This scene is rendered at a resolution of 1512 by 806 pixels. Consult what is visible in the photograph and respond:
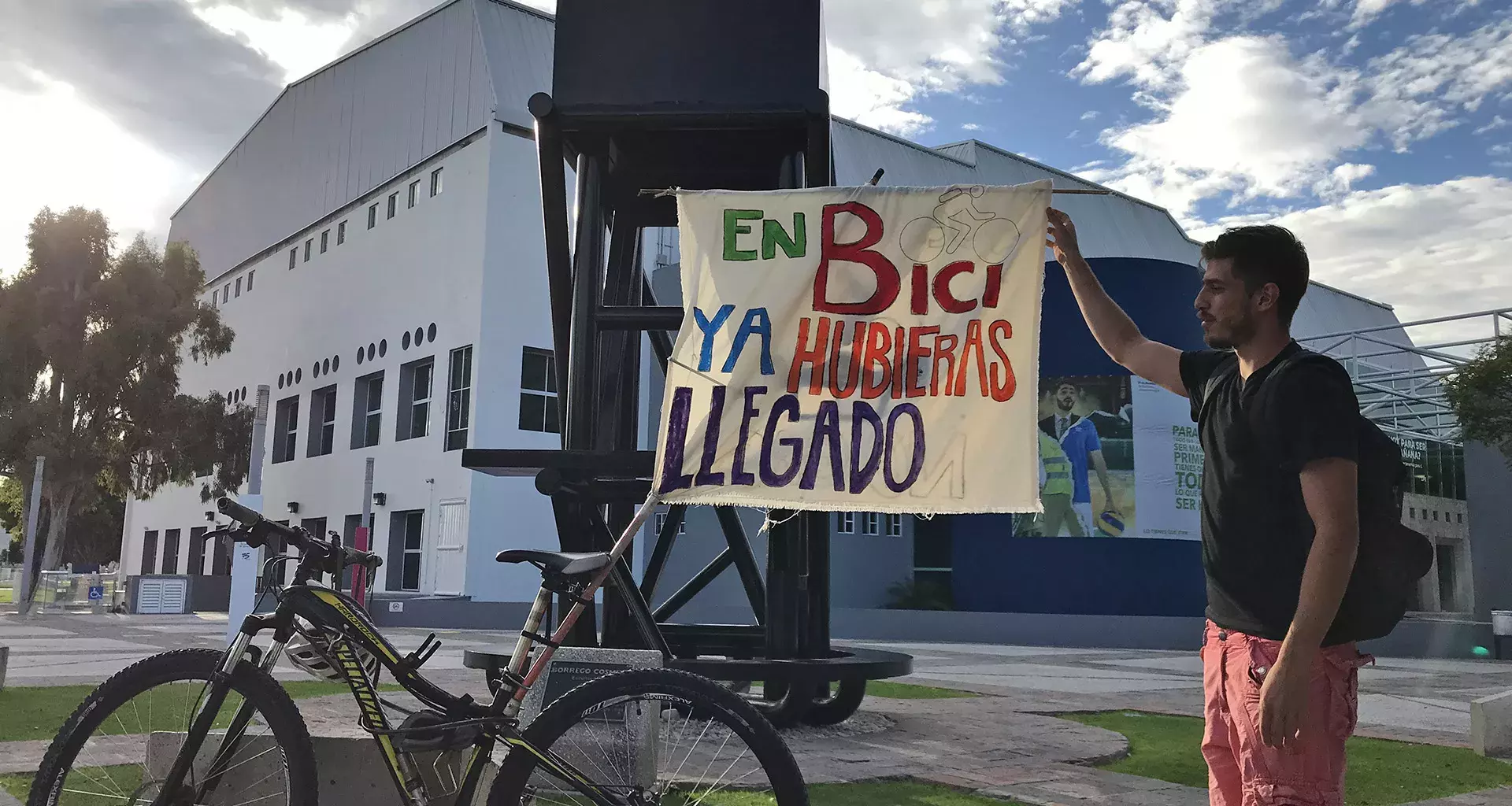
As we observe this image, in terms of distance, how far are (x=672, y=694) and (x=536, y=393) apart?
75.0 ft

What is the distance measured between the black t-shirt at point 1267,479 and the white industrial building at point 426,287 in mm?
19845

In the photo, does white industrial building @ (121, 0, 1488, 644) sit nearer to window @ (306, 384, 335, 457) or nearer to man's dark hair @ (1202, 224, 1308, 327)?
window @ (306, 384, 335, 457)

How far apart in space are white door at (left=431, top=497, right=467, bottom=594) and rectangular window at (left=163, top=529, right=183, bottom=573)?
21.4 meters

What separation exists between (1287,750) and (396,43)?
3055cm

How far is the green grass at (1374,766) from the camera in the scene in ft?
18.3

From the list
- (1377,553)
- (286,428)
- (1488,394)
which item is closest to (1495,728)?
(1377,553)

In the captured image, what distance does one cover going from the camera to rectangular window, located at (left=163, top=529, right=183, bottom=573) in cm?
4056

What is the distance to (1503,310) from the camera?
20828 millimetres

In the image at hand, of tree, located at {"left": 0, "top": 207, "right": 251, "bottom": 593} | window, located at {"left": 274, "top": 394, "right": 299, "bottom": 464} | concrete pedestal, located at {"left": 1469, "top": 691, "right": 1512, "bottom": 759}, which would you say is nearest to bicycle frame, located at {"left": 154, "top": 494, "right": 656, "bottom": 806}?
concrete pedestal, located at {"left": 1469, "top": 691, "right": 1512, "bottom": 759}

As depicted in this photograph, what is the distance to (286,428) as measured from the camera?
109 ft

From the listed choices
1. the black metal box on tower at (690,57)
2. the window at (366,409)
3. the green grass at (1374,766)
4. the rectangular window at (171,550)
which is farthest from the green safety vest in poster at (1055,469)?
the rectangular window at (171,550)

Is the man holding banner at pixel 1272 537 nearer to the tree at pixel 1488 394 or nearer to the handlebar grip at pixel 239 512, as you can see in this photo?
the handlebar grip at pixel 239 512

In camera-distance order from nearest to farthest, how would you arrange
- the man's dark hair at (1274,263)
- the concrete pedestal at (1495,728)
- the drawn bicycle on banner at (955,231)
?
the man's dark hair at (1274,263) → the drawn bicycle on banner at (955,231) → the concrete pedestal at (1495,728)

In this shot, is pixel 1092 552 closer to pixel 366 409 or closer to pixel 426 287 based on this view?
pixel 426 287
